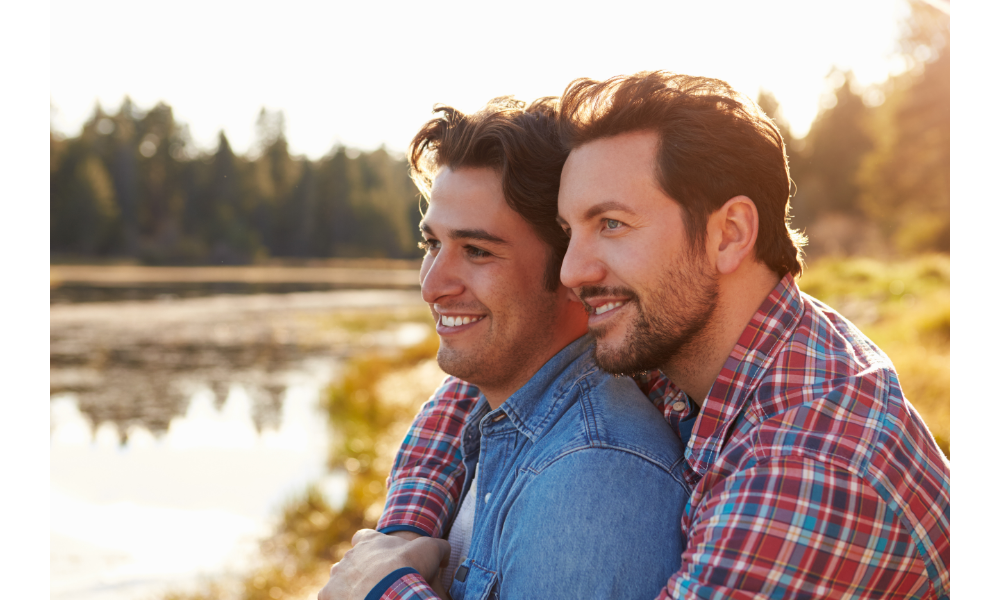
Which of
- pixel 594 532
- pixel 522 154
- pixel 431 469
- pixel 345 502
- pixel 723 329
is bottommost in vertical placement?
pixel 345 502

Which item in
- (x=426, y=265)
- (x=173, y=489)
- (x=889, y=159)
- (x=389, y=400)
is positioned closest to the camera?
(x=426, y=265)

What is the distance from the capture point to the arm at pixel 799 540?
1.29 m

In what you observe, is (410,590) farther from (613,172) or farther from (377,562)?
(613,172)

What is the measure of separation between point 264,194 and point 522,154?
4544 centimetres

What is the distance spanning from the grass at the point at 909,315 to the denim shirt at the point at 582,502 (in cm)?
206

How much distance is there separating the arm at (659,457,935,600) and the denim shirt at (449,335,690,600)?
161mm

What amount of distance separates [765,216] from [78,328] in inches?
1014

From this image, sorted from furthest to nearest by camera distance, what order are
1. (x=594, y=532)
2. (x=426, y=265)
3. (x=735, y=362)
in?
(x=426, y=265) < (x=735, y=362) < (x=594, y=532)

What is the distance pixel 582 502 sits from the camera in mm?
1472

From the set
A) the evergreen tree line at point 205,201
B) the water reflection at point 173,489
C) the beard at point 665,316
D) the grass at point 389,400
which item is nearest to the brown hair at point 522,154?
the beard at point 665,316

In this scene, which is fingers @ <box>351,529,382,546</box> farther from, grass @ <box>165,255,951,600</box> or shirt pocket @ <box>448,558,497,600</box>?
grass @ <box>165,255,951,600</box>

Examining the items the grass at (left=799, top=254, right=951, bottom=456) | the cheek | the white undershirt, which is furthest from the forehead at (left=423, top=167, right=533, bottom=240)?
the grass at (left=799, top=254, right=951, bottom=456)

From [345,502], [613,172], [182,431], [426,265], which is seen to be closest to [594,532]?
[613,172]

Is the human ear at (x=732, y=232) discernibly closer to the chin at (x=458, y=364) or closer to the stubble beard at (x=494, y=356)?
the stubble beard at (x=494, y=356)
